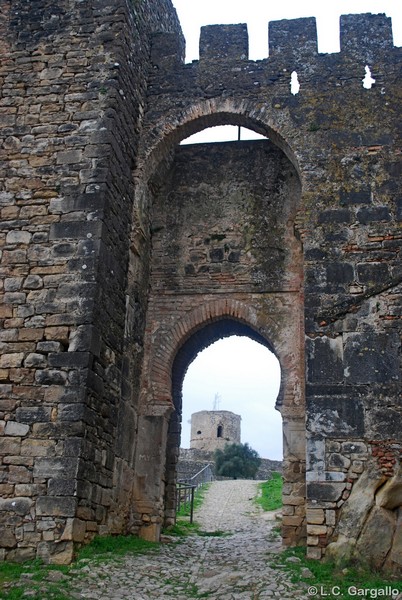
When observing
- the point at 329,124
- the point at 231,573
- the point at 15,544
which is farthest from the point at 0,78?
the point at 231,573

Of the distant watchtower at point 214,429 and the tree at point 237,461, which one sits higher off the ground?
the distant watchtower at point 214,429

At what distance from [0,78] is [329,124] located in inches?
182

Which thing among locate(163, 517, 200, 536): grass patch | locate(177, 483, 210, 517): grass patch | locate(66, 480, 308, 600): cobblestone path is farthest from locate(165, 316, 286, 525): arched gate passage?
locate(177, 483, 210, 517): grass patch

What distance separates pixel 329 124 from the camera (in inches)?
362

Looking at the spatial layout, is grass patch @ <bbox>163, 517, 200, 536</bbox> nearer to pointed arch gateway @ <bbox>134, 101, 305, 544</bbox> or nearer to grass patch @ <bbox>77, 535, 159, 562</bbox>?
pointed arch gateway @ <bbox>134, 101, 305, 544</bbox>

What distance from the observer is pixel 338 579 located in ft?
20.6

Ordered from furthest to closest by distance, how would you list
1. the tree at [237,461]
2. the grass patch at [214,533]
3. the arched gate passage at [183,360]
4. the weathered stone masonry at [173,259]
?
the tree at [237,461] → the grass patch at [214,533] → the arched gate passage at [183,360] → the weathered stone masonry at [173,259]

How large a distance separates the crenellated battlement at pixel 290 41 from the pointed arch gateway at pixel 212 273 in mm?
1087

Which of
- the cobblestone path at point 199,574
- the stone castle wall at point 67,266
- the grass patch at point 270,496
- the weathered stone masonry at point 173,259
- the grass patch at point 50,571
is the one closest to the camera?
the grass patch at point 50,571

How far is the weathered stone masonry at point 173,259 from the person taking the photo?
23.6 ft

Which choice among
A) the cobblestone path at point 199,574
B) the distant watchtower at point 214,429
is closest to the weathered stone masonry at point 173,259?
the cobblestone path at point 199,574

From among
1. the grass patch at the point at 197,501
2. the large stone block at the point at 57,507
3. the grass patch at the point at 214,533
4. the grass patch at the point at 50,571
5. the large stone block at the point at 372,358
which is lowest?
the grass patch at the point at 50,571

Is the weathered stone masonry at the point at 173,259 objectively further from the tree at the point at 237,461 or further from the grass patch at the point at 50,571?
the tree at the point at 237,461

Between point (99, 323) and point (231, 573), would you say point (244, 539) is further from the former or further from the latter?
point (99, 323)
